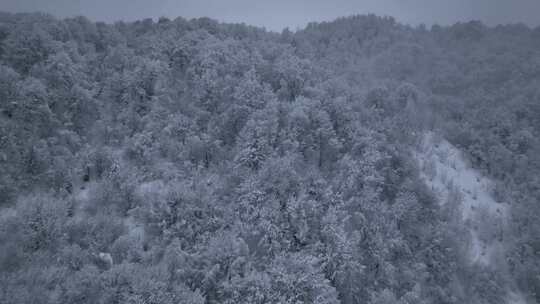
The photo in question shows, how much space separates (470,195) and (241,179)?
17248mm

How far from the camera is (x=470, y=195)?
24.9m

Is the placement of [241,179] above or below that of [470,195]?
above

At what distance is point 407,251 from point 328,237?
5.27 metres

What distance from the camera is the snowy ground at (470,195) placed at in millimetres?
21422

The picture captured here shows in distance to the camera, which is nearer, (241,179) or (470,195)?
(241,179)

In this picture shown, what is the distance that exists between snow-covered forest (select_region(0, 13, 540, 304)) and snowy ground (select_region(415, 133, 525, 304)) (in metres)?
0.13

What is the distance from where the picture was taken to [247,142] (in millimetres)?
19562

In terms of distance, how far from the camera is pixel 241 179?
59.9 feet

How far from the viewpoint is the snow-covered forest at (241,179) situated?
1377cm

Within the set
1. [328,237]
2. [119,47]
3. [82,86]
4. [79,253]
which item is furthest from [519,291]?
[119,47]

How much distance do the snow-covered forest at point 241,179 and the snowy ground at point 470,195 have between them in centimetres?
13

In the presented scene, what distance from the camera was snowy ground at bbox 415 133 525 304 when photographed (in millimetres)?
21422

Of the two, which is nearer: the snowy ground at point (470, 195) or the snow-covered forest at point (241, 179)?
the snow-covered forest at point (241, 179)

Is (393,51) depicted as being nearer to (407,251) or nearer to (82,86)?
(407,251)
